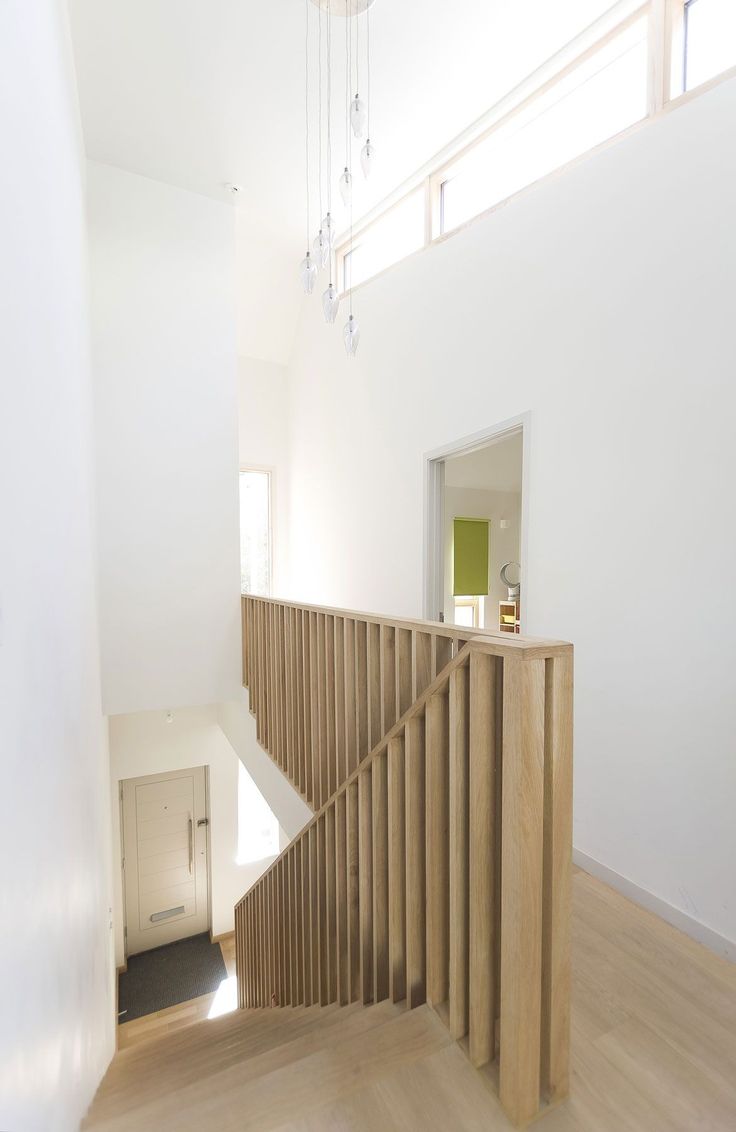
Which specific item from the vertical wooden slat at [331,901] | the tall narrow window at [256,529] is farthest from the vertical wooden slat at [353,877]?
Result: the tall narrow window at [256,529]

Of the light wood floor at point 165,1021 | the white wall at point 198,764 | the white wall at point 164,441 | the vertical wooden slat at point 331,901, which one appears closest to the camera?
the vertical wooden slat at point 331,901

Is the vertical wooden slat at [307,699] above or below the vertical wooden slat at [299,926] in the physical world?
above

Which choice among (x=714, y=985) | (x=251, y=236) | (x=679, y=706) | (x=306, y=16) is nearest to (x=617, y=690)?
(x=679, y=706)

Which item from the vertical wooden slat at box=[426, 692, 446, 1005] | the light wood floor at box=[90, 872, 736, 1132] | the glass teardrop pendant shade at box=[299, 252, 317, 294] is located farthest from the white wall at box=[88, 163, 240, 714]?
the vertical wooden slat at box=[426, 692, 446, 1005]

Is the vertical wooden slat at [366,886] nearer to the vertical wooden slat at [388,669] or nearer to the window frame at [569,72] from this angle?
the vertical wooden slat at [388,669]

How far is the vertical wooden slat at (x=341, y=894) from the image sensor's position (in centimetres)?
198

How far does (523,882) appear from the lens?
3.73 feet

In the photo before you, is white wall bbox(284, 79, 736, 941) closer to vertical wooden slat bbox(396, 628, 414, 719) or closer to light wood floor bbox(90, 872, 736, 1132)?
light wood floor bbox(90, 872, 736, 1132)

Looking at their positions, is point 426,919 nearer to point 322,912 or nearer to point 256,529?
point 322,912

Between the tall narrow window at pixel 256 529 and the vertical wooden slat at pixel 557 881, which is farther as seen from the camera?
the tall narrow window at pixel 256 529

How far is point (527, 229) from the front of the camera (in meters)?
2.78

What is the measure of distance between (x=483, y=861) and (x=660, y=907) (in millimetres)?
1353

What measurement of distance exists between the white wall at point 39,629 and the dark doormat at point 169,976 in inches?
158

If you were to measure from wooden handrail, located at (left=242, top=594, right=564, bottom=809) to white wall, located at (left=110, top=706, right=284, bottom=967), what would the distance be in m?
2.63
